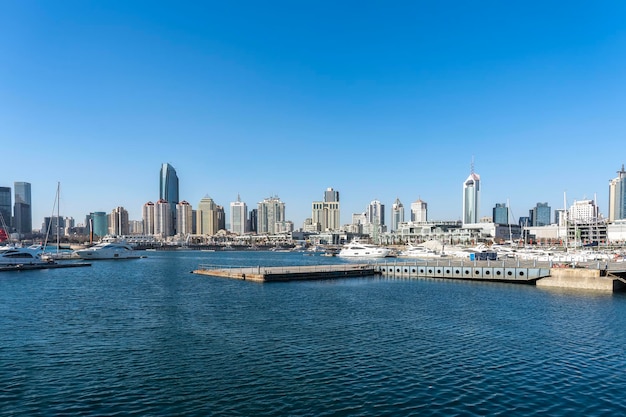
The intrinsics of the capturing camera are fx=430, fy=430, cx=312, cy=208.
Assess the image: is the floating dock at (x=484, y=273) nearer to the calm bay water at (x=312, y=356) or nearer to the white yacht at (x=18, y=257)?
the calm bay water at (x=312, y=356)

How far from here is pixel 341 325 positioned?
3481 centimetres

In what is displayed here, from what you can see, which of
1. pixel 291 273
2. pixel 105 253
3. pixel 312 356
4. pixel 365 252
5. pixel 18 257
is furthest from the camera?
pixel 365 252

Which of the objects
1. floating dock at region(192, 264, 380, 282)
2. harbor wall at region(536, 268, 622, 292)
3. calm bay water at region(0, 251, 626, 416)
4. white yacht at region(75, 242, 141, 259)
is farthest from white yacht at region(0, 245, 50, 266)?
harbor wall at region(536, 268, 622, 292)

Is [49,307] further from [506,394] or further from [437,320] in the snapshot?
[506,394]

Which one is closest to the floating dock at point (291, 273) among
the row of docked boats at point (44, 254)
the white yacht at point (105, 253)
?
the row of docked boats at point (44, 254)

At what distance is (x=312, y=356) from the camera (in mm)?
25969

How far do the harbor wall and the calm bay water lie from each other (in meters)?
6.58

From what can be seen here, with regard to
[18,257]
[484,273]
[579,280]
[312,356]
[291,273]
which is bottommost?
[484,273]

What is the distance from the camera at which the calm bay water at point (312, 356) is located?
19312 millimetres

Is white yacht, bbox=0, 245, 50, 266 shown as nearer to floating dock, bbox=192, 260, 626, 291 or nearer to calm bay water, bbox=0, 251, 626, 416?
floating dock, bbox=192, 260, 626, 291

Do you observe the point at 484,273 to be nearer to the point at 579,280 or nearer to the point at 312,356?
the point at 579,280

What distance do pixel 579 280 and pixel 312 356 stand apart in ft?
150

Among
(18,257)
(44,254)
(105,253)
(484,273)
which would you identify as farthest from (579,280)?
(105,253)

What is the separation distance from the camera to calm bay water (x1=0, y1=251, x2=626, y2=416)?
63.4 ft
